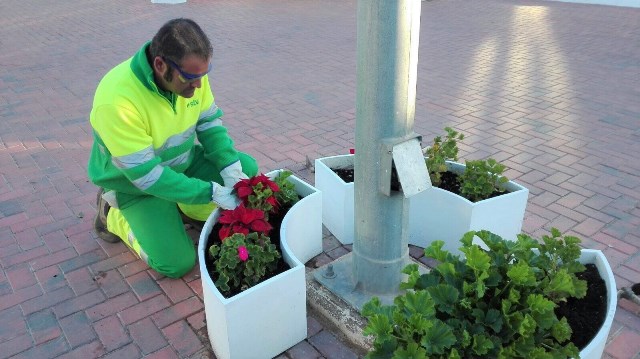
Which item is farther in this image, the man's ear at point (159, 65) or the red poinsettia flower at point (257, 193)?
the red poinsettia flower at point (257, 193)

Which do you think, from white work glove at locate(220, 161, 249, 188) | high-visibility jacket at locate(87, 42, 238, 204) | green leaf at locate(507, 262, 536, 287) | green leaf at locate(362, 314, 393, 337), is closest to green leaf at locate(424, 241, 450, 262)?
green leaf at locate(507, 262, 536, 287)

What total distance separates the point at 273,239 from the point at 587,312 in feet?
4.82

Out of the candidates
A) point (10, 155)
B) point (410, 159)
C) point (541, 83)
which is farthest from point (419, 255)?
point (541, 83)

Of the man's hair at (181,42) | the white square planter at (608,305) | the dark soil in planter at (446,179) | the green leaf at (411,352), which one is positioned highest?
the man's hair at (181,42)

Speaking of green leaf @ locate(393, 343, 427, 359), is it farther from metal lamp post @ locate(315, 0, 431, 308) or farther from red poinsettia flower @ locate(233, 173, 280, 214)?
red poinsettia flower @ locate(233, 173, 280, 214)

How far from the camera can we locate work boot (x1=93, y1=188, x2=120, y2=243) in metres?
3.39

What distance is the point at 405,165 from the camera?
237 cm

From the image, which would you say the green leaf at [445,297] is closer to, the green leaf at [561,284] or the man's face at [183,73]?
the green leaf at [561,284]

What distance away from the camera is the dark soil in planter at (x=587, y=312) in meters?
2.05

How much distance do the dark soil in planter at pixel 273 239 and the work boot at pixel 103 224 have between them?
891 mm

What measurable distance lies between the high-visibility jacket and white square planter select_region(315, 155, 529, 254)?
80 centimetres

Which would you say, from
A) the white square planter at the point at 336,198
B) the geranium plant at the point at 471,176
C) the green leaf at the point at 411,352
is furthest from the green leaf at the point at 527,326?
the white square planter at the point at 336,198

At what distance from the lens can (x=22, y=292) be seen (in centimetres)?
299

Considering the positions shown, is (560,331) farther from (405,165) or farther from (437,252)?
(405,165)
